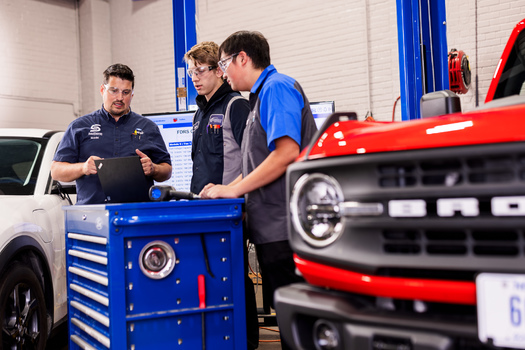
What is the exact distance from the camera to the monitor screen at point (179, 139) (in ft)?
15.6

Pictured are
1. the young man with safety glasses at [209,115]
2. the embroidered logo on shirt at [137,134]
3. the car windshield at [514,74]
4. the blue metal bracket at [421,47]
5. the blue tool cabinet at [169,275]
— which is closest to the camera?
the blue tool cabinet at [169,275]

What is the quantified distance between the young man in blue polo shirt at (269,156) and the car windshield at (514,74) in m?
1.09

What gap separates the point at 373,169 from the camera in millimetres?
1279

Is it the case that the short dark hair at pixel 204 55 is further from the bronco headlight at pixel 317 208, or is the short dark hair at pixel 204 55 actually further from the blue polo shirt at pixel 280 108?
the bronco headlight at pixel 317 208

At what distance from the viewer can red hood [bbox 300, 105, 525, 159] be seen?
1113mm

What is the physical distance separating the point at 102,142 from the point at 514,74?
248 centimetres

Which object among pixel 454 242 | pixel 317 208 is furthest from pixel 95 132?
pixel 454 242

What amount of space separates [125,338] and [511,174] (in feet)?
4.85

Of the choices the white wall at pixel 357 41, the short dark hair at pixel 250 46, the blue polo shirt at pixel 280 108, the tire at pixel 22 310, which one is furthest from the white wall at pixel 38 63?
the blue polo shirt at pixel 280 108

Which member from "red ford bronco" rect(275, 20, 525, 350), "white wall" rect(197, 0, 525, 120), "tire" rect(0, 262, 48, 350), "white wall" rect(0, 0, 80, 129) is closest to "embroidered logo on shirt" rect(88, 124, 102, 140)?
"tire" rect(0, 262, 48, 350)

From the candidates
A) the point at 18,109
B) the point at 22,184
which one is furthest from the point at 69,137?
the point at 18,109

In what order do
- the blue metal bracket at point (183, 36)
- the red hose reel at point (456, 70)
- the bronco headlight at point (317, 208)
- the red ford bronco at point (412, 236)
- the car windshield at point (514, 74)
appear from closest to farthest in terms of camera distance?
the red ford bronco at point (412, 236) < the bronco headlight at point (317, 208) < the car windshield at point (514, 74) < the blue metal bracket at point (183, 36) < the red hose reel at point (456, 70)

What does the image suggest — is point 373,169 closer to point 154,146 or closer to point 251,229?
point 251,229

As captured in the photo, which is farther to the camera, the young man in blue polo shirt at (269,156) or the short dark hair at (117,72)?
the short dark hair at (117,72)
